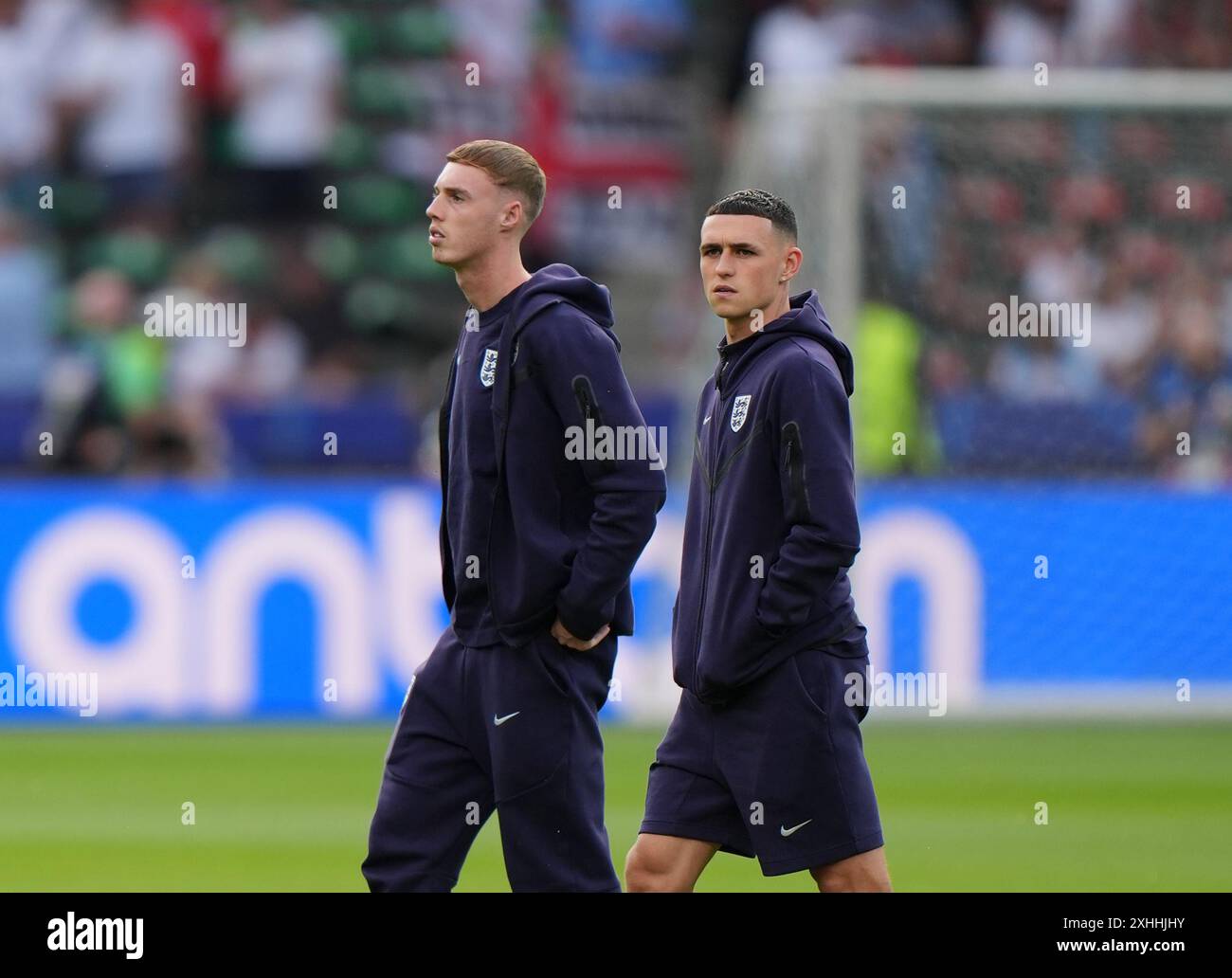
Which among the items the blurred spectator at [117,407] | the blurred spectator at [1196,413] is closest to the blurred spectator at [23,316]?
the blurred spectator at [117,407]

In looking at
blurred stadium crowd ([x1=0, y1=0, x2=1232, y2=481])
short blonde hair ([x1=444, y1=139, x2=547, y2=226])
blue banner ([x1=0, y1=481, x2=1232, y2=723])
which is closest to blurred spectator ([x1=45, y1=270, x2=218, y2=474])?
blurred stadium crowd ([x1=0, y1=0, x2=1232, y2=481])

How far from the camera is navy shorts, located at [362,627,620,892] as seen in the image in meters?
5.67

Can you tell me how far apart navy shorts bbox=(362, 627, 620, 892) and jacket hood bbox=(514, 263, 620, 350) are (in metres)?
0.83

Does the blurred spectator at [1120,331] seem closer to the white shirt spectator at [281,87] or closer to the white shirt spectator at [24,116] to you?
the white shirt spectator at [281,87]

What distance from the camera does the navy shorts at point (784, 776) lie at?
568 cm

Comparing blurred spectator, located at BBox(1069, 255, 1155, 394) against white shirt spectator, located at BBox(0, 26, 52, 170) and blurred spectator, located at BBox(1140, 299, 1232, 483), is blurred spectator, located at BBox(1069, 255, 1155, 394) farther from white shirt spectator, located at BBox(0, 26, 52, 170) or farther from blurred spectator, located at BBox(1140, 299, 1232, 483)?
white shirt spectator, located at BBox(0, 26, 52, 170)

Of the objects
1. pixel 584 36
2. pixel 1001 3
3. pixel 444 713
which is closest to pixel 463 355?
pixel 444 713

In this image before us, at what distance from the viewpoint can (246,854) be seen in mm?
9203

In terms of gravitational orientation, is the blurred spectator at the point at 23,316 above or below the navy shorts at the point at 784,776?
above

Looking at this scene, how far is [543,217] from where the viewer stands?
757 inches

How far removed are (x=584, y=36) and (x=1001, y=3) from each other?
13.2ft

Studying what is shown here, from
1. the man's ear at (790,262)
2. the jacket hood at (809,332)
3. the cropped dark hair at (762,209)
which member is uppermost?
the cropped dark hair at (762,209)

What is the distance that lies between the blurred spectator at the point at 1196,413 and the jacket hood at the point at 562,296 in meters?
9.51
